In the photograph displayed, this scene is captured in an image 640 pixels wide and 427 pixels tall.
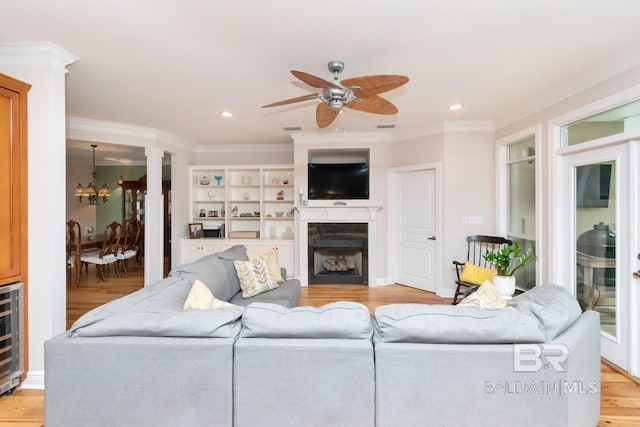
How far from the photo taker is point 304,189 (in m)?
5.42

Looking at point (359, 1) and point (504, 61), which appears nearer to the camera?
point (359, 1)

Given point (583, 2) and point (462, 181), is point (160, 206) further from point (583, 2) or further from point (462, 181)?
point (583, 2)

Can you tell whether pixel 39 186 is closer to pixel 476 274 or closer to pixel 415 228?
pixel 476 274

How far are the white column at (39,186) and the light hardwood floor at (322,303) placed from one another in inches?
9.8

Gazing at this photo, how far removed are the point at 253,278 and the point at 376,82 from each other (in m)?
2.20

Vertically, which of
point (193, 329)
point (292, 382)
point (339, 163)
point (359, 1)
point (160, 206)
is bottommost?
point (292, 382)

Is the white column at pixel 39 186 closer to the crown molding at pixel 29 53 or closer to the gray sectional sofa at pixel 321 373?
the crown molding at pixel 29 53

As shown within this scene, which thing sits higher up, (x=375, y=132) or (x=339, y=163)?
(x=375, y=132)

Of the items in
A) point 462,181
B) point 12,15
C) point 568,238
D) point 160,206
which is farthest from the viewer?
point 160,206

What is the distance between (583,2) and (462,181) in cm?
286

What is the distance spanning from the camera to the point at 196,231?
590 cm

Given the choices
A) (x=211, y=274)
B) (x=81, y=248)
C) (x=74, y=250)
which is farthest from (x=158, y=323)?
(x=81, y=248)

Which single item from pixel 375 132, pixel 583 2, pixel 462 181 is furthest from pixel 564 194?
pixel 375 132

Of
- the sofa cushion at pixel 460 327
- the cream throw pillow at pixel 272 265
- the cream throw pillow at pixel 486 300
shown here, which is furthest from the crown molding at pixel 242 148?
the sofa cushion at pixel 460 327
